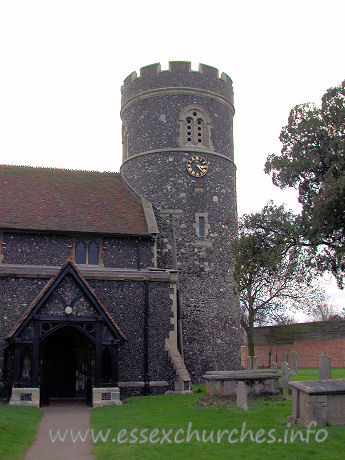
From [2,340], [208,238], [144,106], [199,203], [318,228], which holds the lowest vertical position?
[2,340]

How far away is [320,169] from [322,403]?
790 centimetres


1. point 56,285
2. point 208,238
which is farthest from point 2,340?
point 208,238

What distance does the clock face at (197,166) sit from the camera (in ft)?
93.2

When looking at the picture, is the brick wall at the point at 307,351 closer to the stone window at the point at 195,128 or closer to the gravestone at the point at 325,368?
the stone window at the point at 195,128

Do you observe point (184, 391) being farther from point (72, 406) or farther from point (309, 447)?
point (309, 447)

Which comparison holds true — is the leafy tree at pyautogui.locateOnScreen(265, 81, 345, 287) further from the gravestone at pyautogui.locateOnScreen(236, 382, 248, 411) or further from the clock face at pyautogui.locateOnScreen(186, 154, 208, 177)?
the clock face at pyautogui.locateOnScreen(186, 154, 208, 177)

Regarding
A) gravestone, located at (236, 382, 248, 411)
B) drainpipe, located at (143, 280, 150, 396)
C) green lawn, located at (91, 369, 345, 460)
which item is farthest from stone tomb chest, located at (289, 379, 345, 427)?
drainpipe, located at (143, 280, 150, 396)

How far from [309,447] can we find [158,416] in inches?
233

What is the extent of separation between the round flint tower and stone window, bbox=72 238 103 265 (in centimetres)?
344

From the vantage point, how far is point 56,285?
19.6 metres

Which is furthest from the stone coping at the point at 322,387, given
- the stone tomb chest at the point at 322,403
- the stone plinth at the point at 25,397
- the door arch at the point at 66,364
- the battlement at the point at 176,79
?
the battlement at the point at 176,79

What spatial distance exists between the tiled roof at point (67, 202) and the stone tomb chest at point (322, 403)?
1388 cm

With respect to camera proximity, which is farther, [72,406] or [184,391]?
[184,391]

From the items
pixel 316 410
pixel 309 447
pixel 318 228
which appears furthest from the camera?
pixel 318 228
